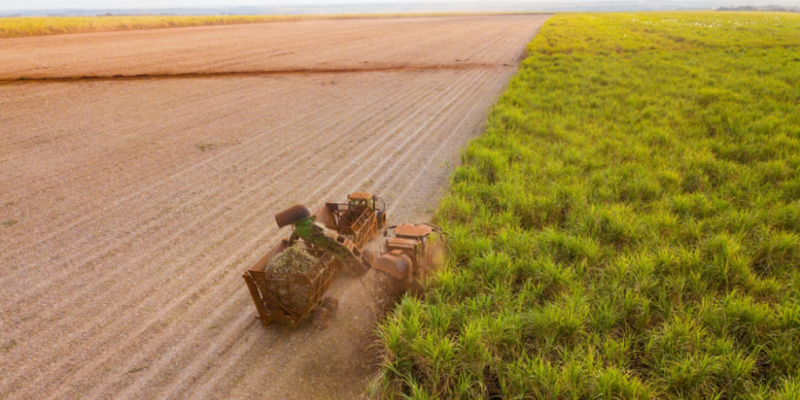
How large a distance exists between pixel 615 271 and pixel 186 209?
5962 millimetres

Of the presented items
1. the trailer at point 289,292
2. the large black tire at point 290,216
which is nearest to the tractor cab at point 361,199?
the trailer at point 289,292

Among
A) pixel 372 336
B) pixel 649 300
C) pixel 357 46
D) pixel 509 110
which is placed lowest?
pixel 372 336

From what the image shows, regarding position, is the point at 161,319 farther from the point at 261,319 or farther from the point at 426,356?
the point at 426,356

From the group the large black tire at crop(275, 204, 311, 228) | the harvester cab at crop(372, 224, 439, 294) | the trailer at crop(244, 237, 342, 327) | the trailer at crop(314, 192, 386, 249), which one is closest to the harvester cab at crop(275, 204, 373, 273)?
the large black tire at crop(275, 204, 311, 228)

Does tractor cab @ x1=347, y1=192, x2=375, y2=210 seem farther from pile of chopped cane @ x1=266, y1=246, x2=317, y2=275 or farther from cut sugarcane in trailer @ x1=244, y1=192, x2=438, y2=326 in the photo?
pile of chopped cane @ x1=266, y1=246, x2=317, y2=275

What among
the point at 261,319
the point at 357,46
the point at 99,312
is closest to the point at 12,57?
the point at 357,46

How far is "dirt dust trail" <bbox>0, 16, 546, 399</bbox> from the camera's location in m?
3.55

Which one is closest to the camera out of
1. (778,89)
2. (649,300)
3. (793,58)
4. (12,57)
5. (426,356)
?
(426,356)

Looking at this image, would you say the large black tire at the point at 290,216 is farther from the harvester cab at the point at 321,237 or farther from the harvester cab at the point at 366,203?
the harvester cab at the point at 366,203

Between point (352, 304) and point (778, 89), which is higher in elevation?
point (778, 89)

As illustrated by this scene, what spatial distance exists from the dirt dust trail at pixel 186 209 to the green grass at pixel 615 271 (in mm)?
842

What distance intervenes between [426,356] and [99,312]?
3.47 meters

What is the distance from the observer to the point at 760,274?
13.4 feet

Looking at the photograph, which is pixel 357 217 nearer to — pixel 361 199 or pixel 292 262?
pixel 361 199
